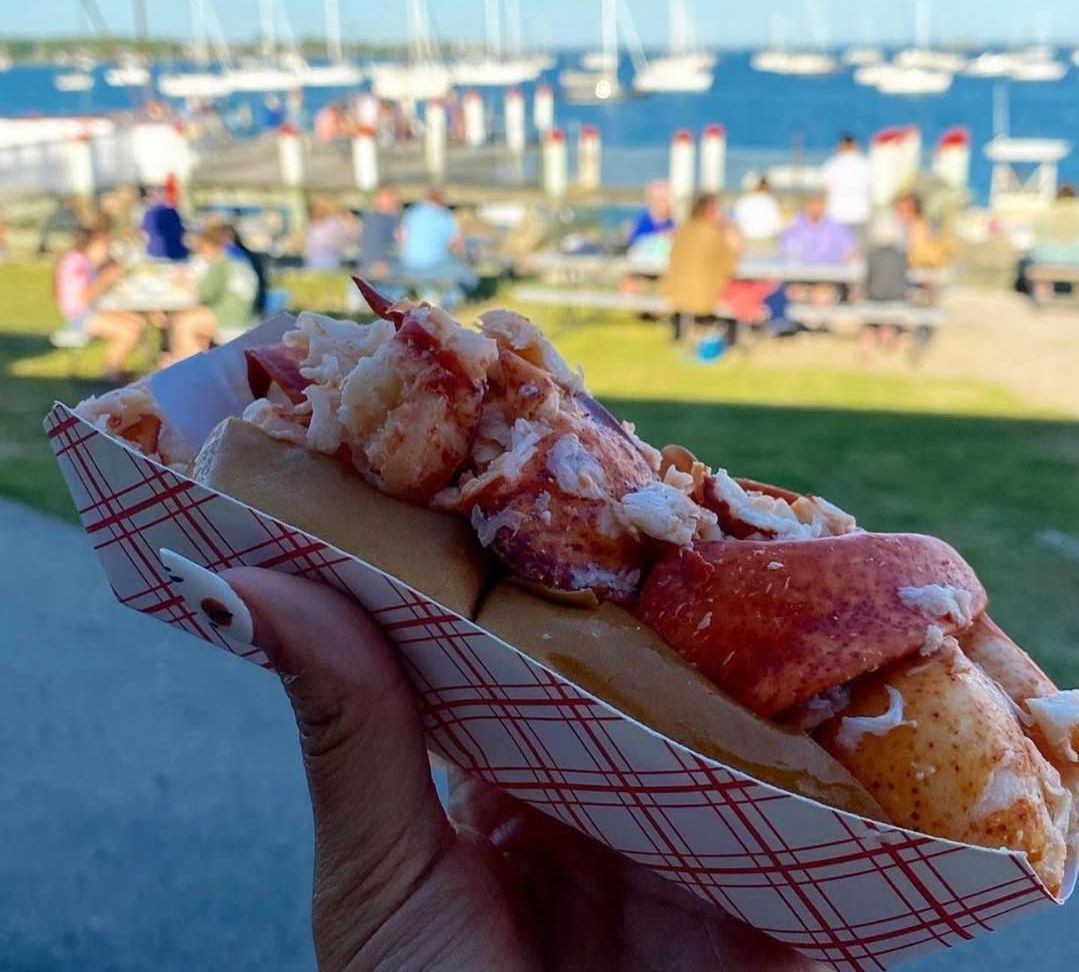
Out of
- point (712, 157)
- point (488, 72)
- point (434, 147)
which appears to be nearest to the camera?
point (712, 157)

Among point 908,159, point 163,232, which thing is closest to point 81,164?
point 163,232

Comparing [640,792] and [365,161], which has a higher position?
[640,792]

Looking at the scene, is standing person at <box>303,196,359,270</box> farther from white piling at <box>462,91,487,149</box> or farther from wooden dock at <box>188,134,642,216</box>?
white piling at <box>462,91,487,149</box>

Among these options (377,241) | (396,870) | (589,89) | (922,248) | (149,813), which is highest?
(396,870)

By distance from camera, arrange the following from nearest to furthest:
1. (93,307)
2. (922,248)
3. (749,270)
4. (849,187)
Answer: (93,307), (749,270), (922,248), (849,187)

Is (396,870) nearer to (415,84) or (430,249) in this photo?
(430,249)

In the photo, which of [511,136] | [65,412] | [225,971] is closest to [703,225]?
[225,971]

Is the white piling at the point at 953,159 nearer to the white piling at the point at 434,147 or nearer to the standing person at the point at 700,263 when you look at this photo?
the standing person at the point at 700,263

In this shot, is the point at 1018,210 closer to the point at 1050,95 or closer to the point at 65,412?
the point at 65,412
